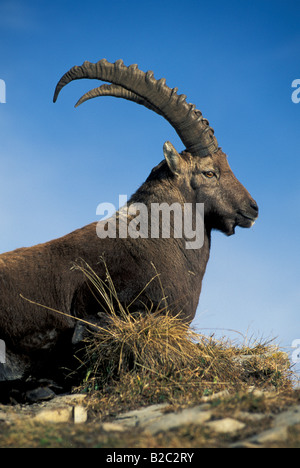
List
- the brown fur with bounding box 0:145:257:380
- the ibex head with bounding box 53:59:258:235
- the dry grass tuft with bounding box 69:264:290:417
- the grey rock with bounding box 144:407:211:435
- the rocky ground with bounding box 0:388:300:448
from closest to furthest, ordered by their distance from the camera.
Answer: the rocky ground with bounding box 0:388:300:448
the grey rock with bounding box 144:407:211:435
the dry grass tuft with bounding box 69:264:290:417
the brown fur with bounding box 0:145:257:380
the ibex head with bounding box 53:59:258:235

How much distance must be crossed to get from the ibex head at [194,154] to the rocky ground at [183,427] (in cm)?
348

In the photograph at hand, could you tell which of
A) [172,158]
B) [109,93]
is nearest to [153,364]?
[172,158]

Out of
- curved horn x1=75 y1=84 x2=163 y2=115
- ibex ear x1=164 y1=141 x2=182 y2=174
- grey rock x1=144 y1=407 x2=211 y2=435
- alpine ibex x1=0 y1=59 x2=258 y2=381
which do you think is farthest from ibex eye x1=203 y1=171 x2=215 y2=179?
grey rock x1=144 y1=407 x2=211 y2=435

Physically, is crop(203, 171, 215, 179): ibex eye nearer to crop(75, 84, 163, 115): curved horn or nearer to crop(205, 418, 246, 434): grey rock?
crop(75, 84, 163, 115): curved horn

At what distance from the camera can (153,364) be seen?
6078 millimetres

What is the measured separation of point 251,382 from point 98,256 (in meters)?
2.94

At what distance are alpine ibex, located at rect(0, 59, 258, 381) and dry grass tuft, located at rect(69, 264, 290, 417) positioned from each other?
30 cm

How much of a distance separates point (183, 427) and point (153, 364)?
2.09 metres

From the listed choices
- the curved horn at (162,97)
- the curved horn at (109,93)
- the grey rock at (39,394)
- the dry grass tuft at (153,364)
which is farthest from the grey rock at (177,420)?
the curved horn at (109,93)

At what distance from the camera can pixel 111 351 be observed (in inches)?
253

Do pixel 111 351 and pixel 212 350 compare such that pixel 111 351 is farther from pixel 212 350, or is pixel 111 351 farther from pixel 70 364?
pixel 212 350

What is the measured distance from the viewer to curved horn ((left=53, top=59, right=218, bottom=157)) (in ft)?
25.5

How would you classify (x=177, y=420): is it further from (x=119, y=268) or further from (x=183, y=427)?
(x=119, y=268)
